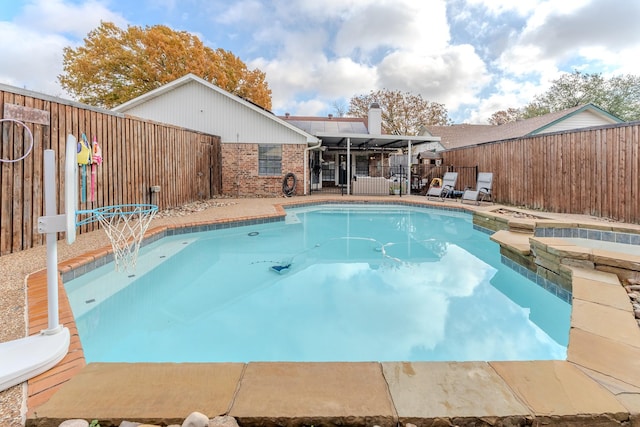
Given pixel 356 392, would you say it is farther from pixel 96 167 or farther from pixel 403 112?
pixel 403 112

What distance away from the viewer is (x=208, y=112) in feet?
39.1

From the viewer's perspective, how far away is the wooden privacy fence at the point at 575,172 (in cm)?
649

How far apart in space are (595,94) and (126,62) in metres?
32.6

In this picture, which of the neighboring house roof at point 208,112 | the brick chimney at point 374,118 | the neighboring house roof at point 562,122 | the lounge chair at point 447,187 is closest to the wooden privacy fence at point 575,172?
the lounge chair at point 447,187

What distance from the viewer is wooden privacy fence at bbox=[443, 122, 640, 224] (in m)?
6.49

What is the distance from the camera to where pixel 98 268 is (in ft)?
12.7

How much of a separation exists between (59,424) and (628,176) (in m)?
9.11

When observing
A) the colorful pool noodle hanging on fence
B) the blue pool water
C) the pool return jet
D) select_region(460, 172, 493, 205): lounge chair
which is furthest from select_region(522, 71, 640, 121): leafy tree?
the pool return jet

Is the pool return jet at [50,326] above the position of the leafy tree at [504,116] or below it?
below

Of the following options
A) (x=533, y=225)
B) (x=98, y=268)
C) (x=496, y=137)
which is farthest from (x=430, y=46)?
(x=98, y=268)

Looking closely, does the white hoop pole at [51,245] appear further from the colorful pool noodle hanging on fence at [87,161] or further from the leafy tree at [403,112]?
the leafy tree at [403,112]

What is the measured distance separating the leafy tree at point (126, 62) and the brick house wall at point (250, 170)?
424 inches

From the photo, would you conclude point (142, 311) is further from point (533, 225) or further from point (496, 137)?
point (496, 137)

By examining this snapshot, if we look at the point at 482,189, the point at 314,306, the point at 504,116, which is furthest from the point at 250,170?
the point at 504,116
